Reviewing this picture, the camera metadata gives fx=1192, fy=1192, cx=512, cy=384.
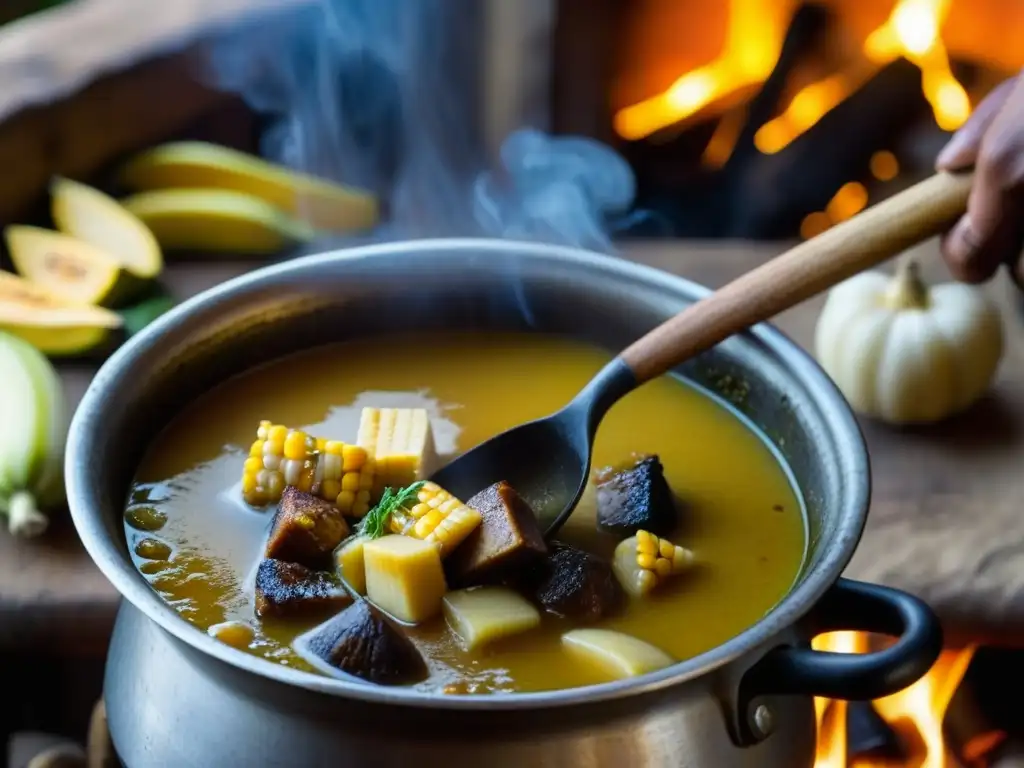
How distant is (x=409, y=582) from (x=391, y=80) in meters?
2.31

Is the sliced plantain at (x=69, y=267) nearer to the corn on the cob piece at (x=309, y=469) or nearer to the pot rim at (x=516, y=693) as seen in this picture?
the pot rim at (x=516, y=693)

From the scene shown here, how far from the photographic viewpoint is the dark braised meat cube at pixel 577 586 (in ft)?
4.17

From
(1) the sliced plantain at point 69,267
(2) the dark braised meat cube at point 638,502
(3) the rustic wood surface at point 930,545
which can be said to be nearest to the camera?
(2) the dark braised meat cube at point 638,502

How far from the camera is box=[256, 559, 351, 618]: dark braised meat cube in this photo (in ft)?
4.16

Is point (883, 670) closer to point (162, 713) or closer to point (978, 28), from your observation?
point (162, 713)

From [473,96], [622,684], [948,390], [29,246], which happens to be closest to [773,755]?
[622,684]

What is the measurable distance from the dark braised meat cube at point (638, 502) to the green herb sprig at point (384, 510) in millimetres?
234

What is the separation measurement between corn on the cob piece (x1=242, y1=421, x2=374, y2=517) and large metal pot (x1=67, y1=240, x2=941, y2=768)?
0.17 meters

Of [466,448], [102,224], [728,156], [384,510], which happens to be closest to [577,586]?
[384,510]

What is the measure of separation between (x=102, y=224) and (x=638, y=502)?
1.54 m

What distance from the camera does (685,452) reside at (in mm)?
1617

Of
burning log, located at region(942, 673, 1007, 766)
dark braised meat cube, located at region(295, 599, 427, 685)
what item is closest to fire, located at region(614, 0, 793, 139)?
burning log, located at region(942, 673, 1007, 766)

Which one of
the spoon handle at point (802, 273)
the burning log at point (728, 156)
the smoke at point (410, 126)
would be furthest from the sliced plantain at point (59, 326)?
the burning log at point (728, 156)

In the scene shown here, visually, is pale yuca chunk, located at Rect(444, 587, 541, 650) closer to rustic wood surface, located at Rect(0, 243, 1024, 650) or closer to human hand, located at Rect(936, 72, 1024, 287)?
rustic wood surface, located at Rect(0, 243, 1024, 650)
